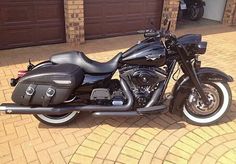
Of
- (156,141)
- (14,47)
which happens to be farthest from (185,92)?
(14,47)

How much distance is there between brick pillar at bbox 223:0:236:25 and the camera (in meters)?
9.85

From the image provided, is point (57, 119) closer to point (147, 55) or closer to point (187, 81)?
point (147, 55)

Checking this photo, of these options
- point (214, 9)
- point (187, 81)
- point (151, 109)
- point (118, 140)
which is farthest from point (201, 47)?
point (214, 9)

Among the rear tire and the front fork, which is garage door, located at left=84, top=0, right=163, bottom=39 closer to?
the front fork

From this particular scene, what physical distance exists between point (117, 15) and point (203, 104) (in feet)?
16.1

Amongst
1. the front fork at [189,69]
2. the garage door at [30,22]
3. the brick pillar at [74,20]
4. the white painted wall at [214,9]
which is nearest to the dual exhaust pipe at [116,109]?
the front fork at [189,69]

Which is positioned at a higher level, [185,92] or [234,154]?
[185,92]

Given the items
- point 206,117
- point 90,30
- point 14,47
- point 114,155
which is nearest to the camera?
point 114,155

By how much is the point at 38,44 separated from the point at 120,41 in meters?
2.20

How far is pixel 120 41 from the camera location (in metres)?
7.26

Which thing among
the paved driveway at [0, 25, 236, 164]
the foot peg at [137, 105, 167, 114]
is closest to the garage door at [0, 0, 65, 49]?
the paved driveway at [0, 25, 236, 164]

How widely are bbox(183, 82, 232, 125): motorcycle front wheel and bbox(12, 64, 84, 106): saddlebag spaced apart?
→ 1473mm

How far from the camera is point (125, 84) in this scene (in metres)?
3.13

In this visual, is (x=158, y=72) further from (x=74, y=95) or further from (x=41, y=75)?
(x=41, y=75)
